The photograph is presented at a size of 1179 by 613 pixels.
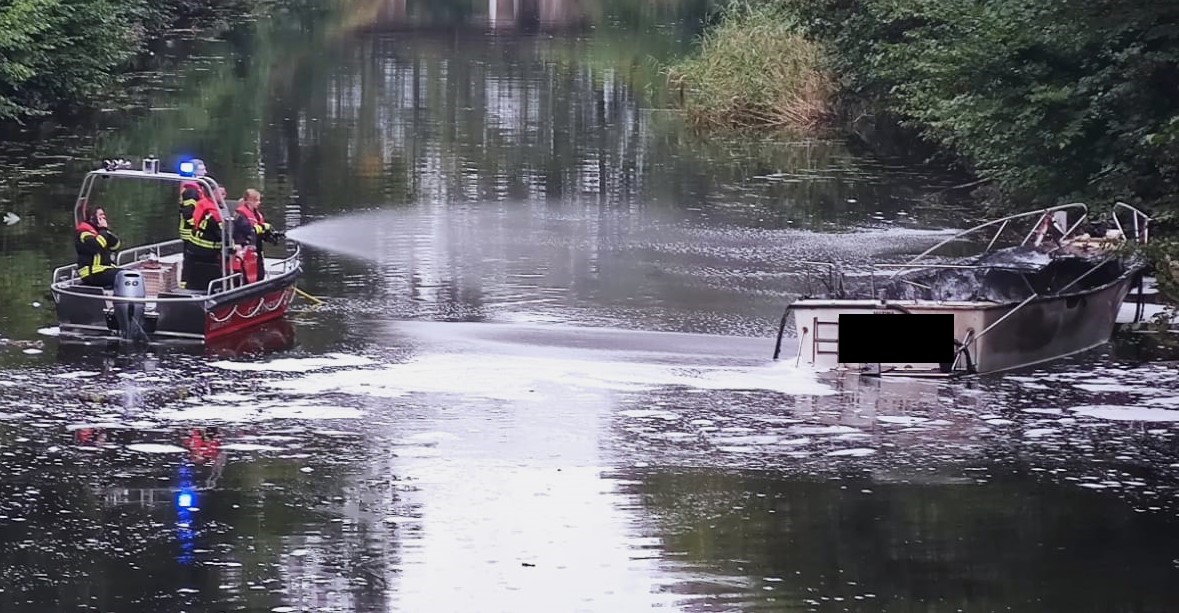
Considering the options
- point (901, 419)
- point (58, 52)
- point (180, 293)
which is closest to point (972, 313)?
point (901, 419)

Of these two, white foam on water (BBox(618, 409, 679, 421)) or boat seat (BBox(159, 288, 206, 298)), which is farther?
boat seat (BBox(159, 288, 206, 298))

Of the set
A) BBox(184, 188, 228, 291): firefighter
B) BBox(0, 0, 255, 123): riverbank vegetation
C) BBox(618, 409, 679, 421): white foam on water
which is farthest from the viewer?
BBox(0, 0, 255, 123): riverbank vegetation

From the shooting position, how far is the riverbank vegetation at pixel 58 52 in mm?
34844

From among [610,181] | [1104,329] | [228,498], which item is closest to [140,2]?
[610,181]

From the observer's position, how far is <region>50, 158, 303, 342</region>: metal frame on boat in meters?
18.5

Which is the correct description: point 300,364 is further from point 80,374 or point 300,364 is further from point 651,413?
point 651,413

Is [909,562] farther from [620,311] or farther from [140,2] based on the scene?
[140,2]

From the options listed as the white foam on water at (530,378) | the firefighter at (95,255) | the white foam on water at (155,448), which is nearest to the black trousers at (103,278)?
the firefighter at (95,255)

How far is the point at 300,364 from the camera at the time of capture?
59.5 feet

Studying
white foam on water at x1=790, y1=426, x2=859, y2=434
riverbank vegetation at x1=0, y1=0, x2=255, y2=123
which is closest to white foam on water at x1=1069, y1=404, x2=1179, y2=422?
white foam on water at x1=790, y1=426, x2=859, y2=434

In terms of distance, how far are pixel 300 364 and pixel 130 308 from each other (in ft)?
6.00

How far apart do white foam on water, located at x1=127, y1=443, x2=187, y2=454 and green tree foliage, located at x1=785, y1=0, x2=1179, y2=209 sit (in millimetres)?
11665

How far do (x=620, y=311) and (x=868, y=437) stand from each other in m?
6.17

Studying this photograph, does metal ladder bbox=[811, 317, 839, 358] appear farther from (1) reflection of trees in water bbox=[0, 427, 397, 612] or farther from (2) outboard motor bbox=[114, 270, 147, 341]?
(2) outboard motor bbox=[114, 270, 147, 341]
